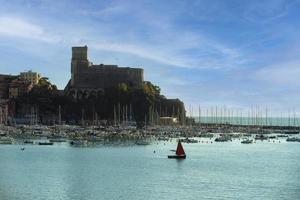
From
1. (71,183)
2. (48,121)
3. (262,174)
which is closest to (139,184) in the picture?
(71,183)

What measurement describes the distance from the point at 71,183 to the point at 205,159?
113ft

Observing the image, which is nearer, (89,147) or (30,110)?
(89,147)

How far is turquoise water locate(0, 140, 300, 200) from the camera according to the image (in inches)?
1954

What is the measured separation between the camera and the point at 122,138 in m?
130

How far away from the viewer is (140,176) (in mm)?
62156

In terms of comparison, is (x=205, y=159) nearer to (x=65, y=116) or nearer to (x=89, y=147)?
(x=89, y=147)

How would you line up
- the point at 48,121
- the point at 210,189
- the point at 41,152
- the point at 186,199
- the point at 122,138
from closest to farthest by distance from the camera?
the point at 186,199
the point at 210,189
the point at 41,152
the point at 122,138
the point at 48,121

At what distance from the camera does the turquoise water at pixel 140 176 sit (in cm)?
4962

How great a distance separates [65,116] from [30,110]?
11.0 meters

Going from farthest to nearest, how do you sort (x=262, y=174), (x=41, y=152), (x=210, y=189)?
(x=41, y=152) → (x=262, y=174) → (x=210, y=189)

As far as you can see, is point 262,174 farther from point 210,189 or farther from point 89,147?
point 89,147

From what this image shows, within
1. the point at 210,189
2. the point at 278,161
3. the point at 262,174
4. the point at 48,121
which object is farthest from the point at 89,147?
the point at 48,121

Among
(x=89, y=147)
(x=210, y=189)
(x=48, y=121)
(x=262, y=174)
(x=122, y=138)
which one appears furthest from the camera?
(x=48, y=121)

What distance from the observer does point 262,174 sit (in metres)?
66.7
